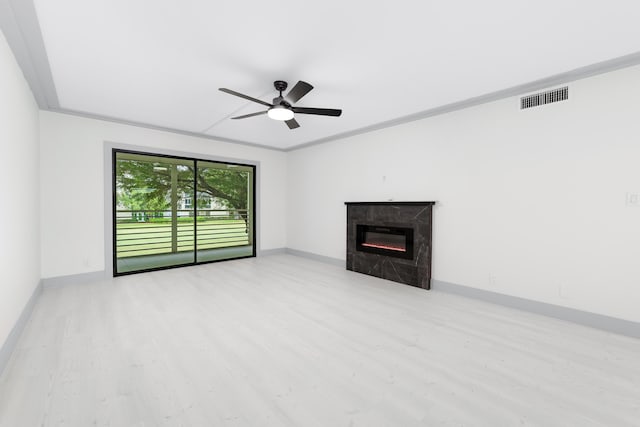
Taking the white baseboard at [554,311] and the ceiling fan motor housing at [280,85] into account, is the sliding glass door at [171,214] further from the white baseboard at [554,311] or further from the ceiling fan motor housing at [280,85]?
the white baseboard at [554,311]

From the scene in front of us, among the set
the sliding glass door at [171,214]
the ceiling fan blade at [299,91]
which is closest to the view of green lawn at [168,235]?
the sliding glass door at [171,214]

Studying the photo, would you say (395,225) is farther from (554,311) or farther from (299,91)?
(299,91)

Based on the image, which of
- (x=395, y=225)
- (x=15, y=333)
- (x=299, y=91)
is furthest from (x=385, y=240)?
(x=15, y=333)

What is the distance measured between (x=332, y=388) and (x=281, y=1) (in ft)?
8.64

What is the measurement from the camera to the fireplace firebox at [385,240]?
14.3 ft

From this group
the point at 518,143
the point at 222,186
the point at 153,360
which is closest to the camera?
the point at 153,360

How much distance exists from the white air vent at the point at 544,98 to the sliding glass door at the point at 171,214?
5091 mm

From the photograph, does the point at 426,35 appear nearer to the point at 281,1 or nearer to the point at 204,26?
the point at 281,1

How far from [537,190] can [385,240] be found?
7.20 ft

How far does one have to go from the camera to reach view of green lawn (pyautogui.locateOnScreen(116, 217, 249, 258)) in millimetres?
6785

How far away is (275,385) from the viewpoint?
1854 millimetres

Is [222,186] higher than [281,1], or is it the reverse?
[281,1]

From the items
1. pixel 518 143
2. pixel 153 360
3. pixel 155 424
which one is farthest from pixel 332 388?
pixel 518 143

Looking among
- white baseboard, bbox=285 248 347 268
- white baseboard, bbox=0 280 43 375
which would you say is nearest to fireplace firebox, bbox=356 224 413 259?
white baseboard, bbox=285 248 347 268
